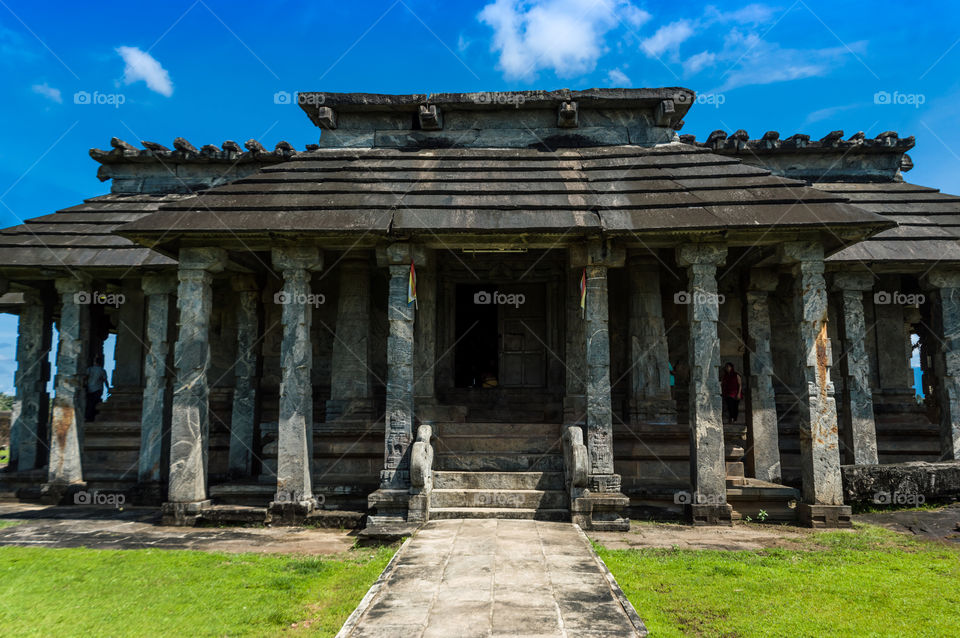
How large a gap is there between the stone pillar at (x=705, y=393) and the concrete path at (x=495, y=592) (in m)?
2.54

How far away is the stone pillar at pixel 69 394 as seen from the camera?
1185 cm

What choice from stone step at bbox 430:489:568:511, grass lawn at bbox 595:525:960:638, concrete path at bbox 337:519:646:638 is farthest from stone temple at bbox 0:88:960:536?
grass lawn at bbox 595:525:960:638

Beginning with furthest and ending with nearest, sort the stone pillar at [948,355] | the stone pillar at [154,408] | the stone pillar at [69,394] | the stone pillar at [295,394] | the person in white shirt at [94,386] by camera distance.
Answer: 1. the person in white shirt at [94,386]
2. the stone pillar at [69,394]
3. the stone pillar at [948,355]
4. the stone pillar at [154,408]
5. the stone pillar at [295,394]

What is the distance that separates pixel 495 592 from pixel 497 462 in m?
4.46

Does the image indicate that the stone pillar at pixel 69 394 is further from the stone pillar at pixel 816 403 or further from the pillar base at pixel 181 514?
the stone pillar at pixel 816 403

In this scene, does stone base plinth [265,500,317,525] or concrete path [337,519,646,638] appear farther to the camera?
stone base plinth [265,500,317,525]

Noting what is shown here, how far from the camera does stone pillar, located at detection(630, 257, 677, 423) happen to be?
11.8 meters

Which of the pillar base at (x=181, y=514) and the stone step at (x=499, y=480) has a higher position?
the stone step at (x=499, y=480)

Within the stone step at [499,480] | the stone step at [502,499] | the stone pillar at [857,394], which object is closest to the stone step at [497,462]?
the stone step at [499,480]

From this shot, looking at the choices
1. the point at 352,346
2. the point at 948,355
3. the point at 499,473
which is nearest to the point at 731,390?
the point at 948,355

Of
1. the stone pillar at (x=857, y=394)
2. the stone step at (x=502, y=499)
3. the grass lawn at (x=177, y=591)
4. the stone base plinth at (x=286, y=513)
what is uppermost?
the stone pillar at (x=857, y=394)

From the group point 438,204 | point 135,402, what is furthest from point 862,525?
point 135,402

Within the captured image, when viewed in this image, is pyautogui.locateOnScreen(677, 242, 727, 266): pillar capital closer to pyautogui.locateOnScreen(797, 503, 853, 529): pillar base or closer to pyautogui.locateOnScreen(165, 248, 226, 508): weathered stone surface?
pyautogui.locateOnScreen(797, 503, 853, 529): pillar base

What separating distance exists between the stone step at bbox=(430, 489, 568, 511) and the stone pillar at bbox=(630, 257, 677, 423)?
3585 millimetres
